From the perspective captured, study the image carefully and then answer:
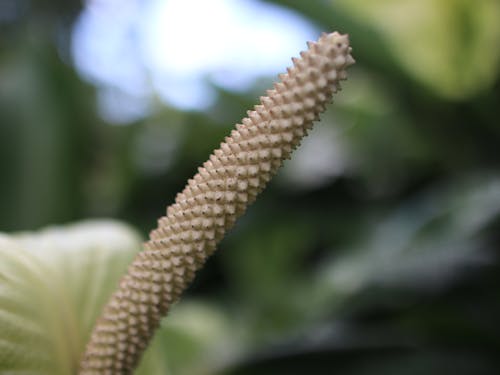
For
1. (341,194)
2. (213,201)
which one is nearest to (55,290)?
(213,201)

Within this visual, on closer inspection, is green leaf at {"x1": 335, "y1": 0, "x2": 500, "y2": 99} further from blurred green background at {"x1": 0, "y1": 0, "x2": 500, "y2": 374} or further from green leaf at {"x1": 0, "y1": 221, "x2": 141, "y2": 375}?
green leaf at {"x1": 0, "y1": 221, "x2": 141, "y2": 375}

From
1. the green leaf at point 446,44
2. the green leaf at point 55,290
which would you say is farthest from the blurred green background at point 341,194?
the green leaf at point 55,290

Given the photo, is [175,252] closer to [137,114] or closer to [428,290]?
[428,290]

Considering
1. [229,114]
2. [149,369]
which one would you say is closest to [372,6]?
[229,114]

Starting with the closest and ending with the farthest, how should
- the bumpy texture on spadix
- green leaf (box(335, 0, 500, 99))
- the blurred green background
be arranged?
1. the bumpy texture on spadix
2. the blurred green background
3. green leaf (box(335, 0, 500, 99))

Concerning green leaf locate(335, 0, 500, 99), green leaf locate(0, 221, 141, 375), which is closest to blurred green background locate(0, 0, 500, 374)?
green leaf locate(335, 0, 500, 99)

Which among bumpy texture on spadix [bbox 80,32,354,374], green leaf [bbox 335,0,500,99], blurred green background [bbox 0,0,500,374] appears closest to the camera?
bumpy texture on spadix [bbox 80,32,354,374]

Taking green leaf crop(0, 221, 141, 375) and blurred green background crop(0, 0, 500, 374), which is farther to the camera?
blurred green background crop(0, 0, 500, 374)
